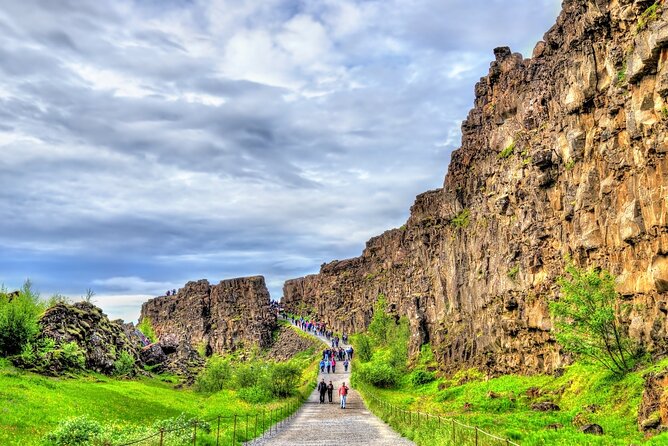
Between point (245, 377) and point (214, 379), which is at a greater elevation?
point (245, 377)

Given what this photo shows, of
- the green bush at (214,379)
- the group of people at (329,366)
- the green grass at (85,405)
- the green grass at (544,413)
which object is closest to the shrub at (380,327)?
the group of people at (329,366)

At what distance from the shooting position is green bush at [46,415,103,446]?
20875mm

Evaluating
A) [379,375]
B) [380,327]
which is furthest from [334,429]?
[380,327]

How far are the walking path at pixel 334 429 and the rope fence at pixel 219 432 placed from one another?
0.68m

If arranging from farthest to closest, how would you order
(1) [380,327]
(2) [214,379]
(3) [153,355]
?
(1) [380,327]
(3) [153,355]
(2) [214,379]

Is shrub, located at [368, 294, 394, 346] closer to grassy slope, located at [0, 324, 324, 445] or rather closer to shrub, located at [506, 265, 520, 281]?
grassy slope, located at [0, 324, 324, 445]

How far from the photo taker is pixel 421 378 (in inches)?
2549

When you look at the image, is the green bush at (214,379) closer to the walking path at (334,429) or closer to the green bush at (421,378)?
the green bush at (421,378)

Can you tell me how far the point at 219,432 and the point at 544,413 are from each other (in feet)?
60.2

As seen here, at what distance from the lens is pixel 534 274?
163 ft

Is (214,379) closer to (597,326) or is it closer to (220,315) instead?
(597,326)

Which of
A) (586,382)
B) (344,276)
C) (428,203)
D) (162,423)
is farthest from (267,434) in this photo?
(344,276)

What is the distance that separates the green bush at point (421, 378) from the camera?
210 ft

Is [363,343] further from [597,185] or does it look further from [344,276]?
[344,276]
